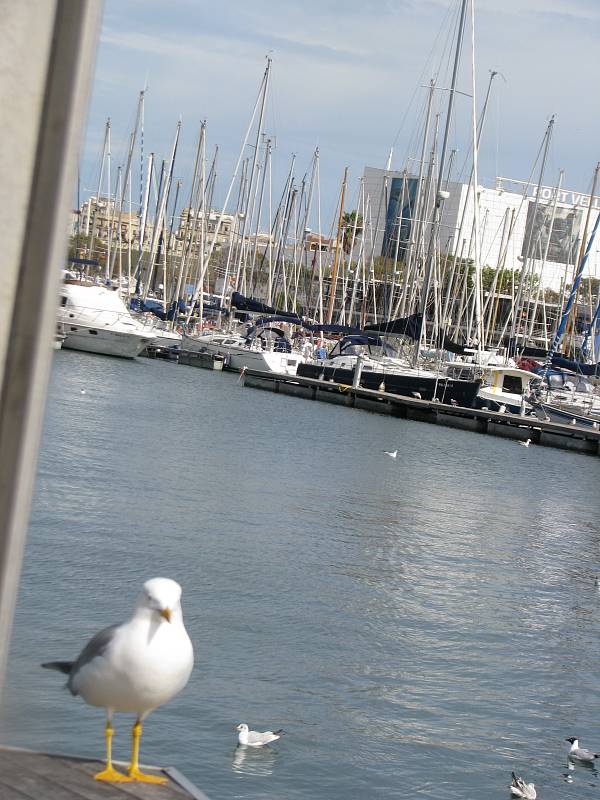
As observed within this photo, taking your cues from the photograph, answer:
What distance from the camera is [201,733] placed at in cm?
1040

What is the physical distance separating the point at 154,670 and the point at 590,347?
5839 centimetres

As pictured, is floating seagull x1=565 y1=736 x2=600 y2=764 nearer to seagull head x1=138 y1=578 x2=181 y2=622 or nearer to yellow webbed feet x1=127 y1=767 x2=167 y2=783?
yellow webbed feet x1=127 y1=767 x2=167 y2=783

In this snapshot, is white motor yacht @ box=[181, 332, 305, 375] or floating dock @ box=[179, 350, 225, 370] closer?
white motor yacht @ box=[181, 332, 305, 375]

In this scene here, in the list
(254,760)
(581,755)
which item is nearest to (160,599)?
(254,760)

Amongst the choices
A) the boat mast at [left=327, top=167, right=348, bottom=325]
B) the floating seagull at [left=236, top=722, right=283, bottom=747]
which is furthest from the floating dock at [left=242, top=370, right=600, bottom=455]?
the floating seagull at [left=236, top=722, right=283, bottom=747]

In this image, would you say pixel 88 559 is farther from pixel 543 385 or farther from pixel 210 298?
pixel 210 298

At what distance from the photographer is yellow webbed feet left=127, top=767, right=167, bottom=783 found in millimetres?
5492

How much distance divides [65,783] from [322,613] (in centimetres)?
1072

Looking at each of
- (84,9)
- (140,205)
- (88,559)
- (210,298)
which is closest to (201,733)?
(88,559)

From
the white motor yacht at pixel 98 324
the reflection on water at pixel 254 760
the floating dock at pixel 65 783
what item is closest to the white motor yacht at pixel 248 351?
the white motor yacht at pixel 98 324

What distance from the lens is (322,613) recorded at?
1568cm

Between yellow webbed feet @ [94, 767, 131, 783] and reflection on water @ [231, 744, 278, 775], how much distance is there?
175 inches

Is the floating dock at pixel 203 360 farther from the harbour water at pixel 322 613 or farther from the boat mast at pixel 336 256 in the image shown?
the harbour water at pixel 322 613

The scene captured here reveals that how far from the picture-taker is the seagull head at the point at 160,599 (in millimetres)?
5344
